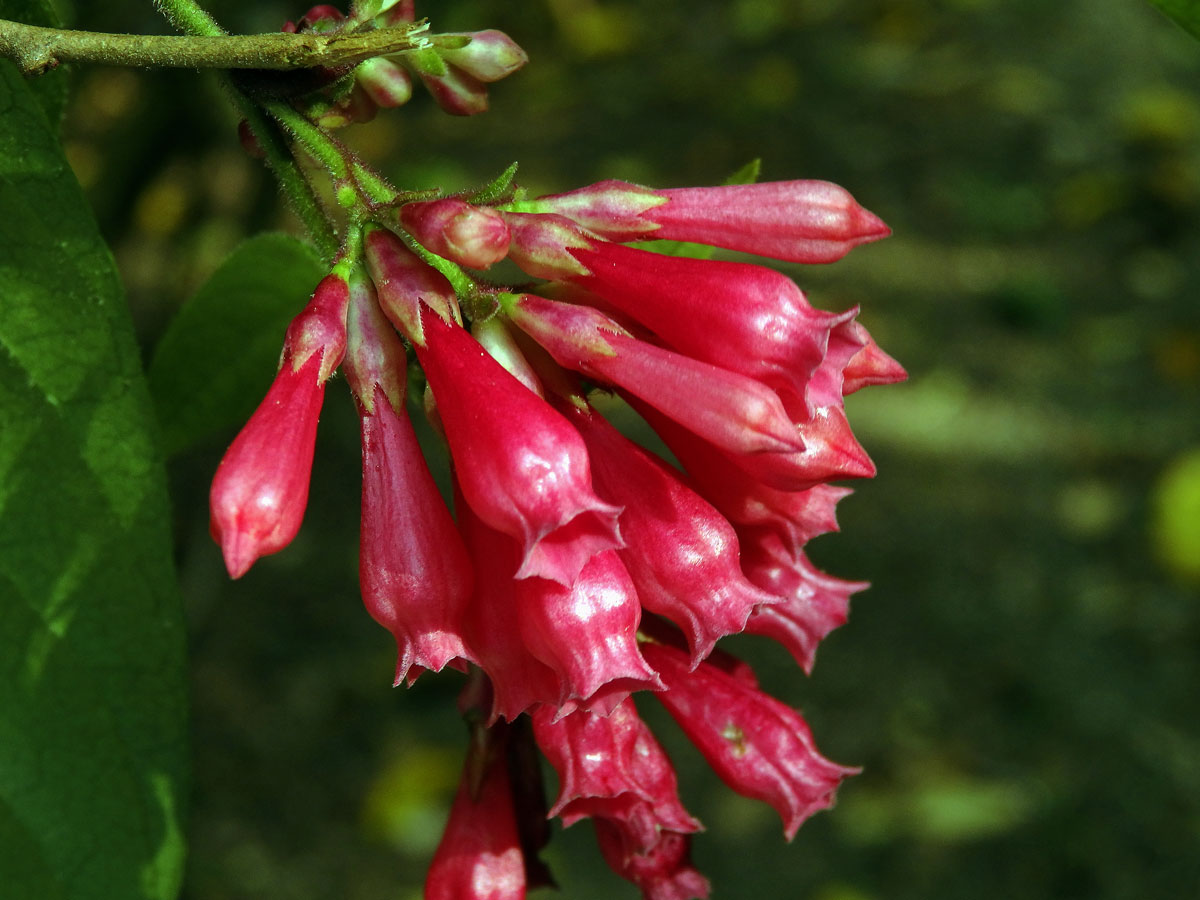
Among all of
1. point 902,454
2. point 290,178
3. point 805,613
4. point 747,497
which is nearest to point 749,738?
point 805,613

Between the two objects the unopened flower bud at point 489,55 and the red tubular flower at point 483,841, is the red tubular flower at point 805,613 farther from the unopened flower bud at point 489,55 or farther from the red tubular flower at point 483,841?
the unopened flower bud at point 489,55

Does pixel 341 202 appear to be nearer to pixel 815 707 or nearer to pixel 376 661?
pixel 376 661

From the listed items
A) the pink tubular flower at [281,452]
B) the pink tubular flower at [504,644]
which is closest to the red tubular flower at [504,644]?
the pink tubular flower at [504,644]

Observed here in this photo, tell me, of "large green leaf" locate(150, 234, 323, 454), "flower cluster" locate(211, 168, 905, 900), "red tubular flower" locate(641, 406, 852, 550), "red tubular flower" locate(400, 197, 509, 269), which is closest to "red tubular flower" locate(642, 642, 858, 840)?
"flower cluster" locate(211, 168, 905, 900)

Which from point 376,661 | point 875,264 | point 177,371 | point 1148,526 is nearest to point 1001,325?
point 875,264

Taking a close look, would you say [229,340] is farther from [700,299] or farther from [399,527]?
[700,299]
